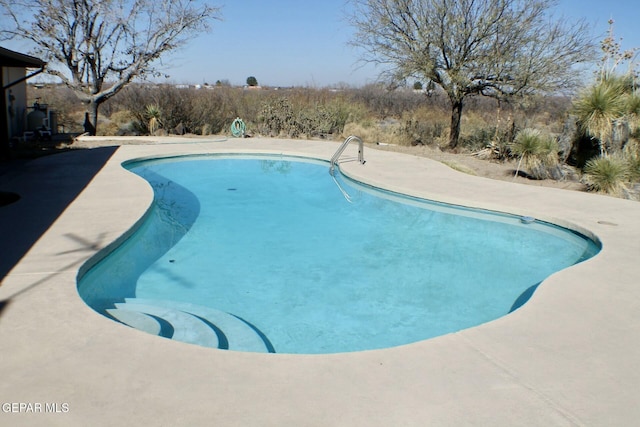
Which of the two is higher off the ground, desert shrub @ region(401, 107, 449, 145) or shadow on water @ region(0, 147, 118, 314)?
desert shrub @ region(401, 107, 449, 145)

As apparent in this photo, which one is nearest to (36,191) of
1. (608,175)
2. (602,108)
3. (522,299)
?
(522,299)

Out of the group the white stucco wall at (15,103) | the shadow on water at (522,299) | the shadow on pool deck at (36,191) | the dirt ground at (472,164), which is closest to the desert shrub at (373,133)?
the dirt ground at (472,164)

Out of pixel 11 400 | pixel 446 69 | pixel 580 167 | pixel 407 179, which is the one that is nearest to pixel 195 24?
pixel 446 69

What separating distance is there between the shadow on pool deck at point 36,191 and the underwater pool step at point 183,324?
861mm

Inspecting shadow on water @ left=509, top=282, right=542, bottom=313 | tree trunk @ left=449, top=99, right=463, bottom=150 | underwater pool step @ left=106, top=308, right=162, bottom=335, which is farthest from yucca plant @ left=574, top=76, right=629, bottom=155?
underwater pool step @ left=106, top=308, right=162, bottom=335

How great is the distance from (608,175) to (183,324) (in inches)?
295

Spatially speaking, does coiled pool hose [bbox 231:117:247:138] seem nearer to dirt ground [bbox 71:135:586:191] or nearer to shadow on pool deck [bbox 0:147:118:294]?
dirt ground [bbox 71:135:586:191]

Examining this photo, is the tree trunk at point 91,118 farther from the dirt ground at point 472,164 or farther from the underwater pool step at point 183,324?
the underwater pool step at point 183,324

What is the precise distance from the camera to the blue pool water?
412 centimetres

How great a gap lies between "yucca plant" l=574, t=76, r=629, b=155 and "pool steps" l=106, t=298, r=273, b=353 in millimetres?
7814

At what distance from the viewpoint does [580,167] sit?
9.81 m

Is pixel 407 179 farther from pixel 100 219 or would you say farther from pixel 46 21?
pixel 46 21

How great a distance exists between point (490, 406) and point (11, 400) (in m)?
2.28

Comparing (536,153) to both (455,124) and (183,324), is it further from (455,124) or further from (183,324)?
(183,324)
